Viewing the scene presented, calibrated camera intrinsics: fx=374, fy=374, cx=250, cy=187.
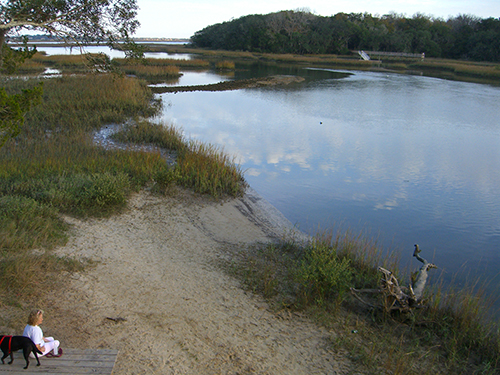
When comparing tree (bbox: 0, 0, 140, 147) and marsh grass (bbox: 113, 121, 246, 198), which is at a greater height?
tree (bbox: 0, 0, 140, 147)

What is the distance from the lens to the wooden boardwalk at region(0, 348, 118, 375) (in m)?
3.37

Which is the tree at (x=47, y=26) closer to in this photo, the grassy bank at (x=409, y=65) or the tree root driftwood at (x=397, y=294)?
the tree root driftwood at (x=397, y=294)

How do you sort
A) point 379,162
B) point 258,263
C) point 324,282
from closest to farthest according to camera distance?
point 324,282 < point 258,263 < point 379,162

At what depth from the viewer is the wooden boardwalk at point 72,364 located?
3365mm

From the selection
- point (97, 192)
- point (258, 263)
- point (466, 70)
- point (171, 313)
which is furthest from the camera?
point (466, 70)

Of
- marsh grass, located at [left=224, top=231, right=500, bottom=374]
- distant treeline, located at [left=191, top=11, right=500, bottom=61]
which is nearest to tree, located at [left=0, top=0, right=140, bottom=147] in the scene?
marsh grass, located at [left=224, top=231, right=500, bottom=374]

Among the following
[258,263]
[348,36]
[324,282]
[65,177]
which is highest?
[348,36]

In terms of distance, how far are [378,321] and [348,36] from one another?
8950 centimetres

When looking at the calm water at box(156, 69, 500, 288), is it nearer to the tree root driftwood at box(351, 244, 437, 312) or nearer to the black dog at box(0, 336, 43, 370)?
the tree root driftwood at box(351, 244, 437, 312)

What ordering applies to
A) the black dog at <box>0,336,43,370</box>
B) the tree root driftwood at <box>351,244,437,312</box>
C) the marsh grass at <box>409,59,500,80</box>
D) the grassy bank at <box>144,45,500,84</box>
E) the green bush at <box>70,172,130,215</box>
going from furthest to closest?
the grassy bank at <box>144,45,500,84</box>
the marsh grass at <box>409,59,500,80</box>
the green bush at <box>70,172,130,215</box>
the tree root driftwood at <box>351,244,437,312</box>
the black dog at <box>0,336,43,370</box>

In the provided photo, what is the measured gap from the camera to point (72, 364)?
3.47 metres

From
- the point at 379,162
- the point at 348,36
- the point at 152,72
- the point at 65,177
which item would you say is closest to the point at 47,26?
the point at 65,177

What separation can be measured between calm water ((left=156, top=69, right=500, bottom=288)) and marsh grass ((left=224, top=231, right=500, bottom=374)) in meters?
2.03

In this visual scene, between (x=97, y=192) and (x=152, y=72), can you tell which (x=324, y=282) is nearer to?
(x=97, y=192)
